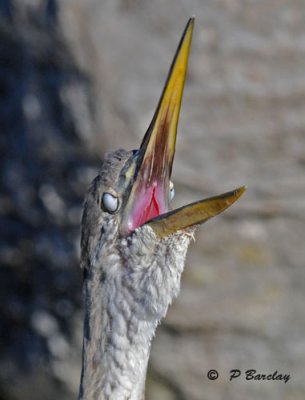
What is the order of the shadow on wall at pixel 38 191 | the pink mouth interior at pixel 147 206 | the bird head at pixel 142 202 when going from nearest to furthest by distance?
the bird head at pixel 142 202
the pink mouth interior at pixel 147 206
the shadow on wall at pixel 38 191

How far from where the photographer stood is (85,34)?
210 inches

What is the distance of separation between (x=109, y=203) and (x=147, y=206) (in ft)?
0.50

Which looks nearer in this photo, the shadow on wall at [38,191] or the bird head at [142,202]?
the bird head at [142,202]

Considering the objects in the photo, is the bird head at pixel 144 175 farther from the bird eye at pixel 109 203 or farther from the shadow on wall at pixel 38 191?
the shadow on wall at pixel 38 191

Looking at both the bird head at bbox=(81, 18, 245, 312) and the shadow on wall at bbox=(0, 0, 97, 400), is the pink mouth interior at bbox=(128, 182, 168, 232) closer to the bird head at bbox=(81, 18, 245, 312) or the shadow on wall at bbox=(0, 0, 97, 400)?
the bird head at bbox=(81, 18, 245, 312)

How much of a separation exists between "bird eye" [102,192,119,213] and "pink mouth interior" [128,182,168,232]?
0.24 ft

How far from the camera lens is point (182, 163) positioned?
18.2 feet

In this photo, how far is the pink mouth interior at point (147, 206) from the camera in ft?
11.6

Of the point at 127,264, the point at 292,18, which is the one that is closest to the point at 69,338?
the point at 292,18

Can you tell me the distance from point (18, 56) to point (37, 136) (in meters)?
0.46

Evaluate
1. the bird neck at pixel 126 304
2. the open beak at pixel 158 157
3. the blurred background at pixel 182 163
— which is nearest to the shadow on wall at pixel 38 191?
the blurred background at pixel 182 163

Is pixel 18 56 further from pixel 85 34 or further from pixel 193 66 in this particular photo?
pixel 193 66

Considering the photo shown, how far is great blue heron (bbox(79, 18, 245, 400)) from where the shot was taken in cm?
344

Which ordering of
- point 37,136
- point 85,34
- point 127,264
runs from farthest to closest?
point 37,136 < point 85,34 < point 127,264
